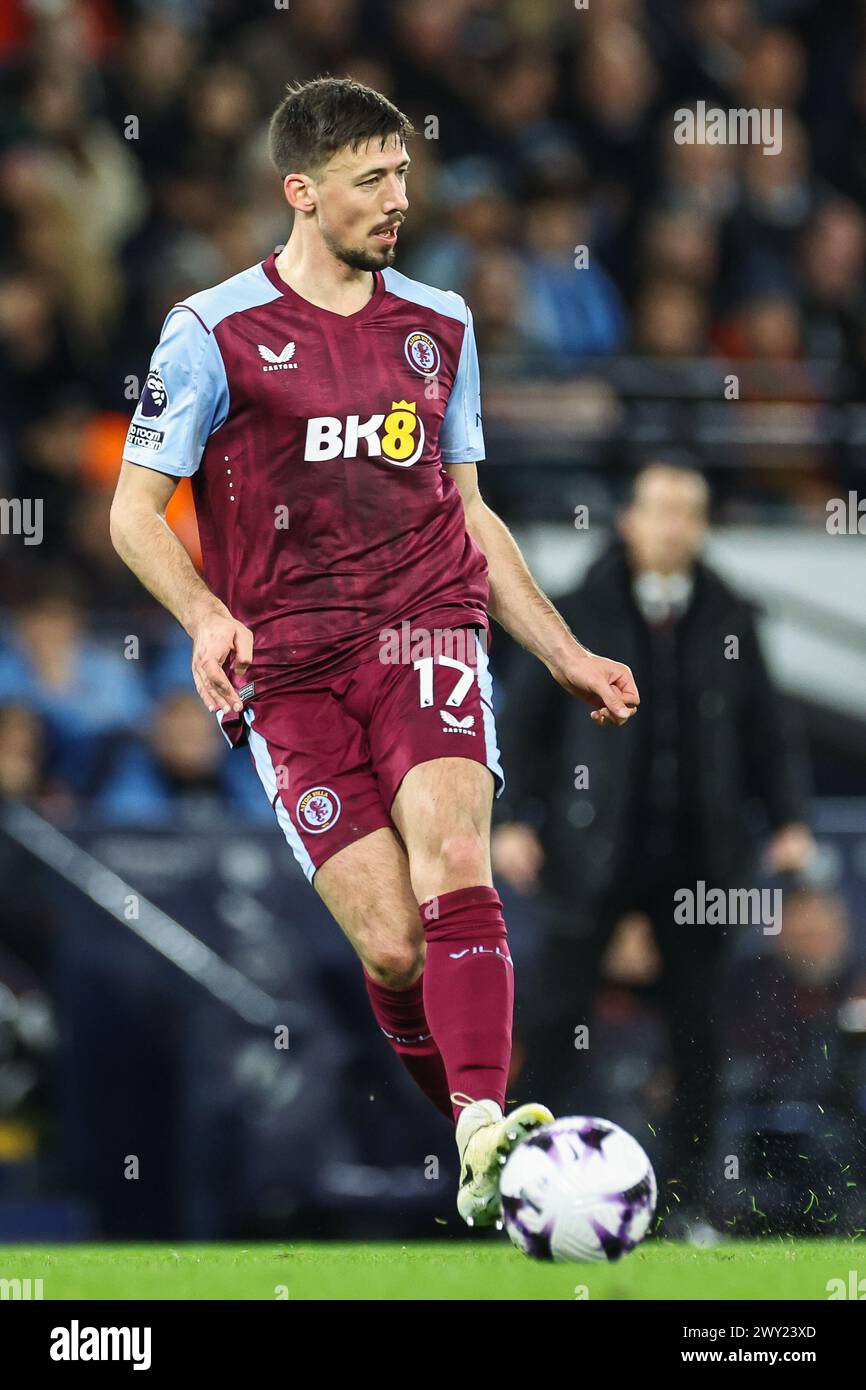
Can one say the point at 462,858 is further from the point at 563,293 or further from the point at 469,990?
the point at 563,293

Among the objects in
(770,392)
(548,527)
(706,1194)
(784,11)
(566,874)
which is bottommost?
(706,1194)

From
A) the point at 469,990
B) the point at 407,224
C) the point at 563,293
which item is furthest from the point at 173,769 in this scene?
the point at 469,990

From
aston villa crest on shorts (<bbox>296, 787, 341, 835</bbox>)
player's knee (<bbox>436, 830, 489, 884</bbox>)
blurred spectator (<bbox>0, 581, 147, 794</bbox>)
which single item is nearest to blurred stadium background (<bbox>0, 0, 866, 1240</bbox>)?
blurred spectator (<bbox>0, 581, 147, 794</bbox>)

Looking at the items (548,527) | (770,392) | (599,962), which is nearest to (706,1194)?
(599,962)

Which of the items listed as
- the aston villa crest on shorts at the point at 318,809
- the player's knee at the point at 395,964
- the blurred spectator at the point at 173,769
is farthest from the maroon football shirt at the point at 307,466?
the blurred spectator at the point at 173,769

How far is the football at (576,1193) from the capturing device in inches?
187

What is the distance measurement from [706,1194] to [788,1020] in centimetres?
147

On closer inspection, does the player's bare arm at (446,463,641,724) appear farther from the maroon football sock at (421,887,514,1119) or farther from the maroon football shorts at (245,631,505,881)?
the maroon football sock at (421,887,514,1119)

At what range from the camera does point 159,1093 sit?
9.05 meters

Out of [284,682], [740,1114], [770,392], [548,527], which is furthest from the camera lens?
[770,392]

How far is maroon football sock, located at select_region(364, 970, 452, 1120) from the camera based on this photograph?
545cm

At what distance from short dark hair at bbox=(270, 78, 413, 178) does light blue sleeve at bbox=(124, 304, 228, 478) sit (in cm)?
51

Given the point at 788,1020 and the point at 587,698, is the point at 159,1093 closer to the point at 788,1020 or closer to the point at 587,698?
the point at 788,1020
